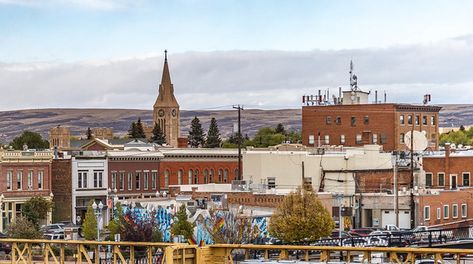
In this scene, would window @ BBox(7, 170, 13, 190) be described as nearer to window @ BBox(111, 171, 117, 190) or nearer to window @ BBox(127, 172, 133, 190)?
window @ BBox(111, 171, 117, 190)

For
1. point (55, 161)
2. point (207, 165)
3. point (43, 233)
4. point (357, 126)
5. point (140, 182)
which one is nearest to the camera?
point (43, 233)

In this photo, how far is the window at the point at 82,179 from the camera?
298 feet

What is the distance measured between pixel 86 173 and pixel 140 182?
871 centimetres

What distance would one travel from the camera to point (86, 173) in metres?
91.7

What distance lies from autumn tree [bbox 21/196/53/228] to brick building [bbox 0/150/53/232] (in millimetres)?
1068

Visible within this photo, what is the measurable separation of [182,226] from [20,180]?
880 inches

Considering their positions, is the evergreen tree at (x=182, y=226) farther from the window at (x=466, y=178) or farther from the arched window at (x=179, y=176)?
the arched window at (x=179, y=176)

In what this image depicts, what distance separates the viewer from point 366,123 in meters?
121

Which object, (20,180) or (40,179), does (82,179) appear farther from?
(20,180)

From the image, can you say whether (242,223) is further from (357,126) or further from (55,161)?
(357,126)

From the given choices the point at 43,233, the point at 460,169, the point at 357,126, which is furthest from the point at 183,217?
the point at 357,126

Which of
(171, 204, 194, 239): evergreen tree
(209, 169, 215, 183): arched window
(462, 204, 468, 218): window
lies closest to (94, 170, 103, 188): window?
(209, 169, 215, 183): arched window

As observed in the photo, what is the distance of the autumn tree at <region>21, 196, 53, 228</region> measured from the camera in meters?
83.9

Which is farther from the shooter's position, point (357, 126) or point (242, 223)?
point (357, 126)
